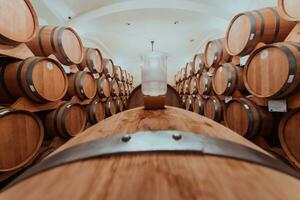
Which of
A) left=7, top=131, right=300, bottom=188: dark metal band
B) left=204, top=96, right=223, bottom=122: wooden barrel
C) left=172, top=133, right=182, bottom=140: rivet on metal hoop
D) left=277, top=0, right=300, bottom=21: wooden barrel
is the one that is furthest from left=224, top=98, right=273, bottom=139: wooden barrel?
left=172, top=133, right=182, bottom=140: rivet on metal hoop

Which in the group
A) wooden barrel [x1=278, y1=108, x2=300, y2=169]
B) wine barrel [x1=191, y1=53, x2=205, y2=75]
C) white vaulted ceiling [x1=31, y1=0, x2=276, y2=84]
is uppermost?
white vaulted ceiling [x1=31, y1=0, x2=276, y2=84]

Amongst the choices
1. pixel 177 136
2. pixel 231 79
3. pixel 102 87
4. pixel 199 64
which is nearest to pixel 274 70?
pixel 231 79

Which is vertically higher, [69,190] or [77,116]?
[69,190]

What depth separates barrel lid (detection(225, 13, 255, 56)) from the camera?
2311 mm

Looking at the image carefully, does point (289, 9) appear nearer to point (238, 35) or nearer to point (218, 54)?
point (238, 35)

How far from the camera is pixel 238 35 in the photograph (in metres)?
2.54

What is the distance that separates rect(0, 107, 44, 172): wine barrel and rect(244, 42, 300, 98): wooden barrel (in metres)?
2.58

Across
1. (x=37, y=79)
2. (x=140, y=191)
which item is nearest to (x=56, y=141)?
(x=37, y=79)

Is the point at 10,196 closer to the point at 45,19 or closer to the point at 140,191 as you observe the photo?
the point at 140,191

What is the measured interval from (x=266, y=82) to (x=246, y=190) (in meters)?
1.82

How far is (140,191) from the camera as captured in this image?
1.31ft

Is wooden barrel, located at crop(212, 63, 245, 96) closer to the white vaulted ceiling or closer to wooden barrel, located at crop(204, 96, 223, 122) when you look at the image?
wooden barrel, located at crop(204, 96, 223, 122)

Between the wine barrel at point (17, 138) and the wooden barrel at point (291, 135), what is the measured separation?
2652 mm

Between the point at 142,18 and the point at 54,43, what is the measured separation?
4522mm
